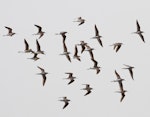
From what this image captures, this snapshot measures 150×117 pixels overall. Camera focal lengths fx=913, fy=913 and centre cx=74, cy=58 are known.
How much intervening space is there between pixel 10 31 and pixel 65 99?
10879mm

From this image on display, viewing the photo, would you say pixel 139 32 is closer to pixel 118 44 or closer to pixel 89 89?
pixel 118 44

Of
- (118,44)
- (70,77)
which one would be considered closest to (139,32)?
(118,44)

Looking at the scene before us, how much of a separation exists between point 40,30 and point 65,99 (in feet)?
30.7

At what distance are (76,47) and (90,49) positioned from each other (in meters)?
2.16

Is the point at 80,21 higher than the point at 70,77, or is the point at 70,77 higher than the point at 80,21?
the point at 80,21

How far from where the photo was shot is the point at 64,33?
109875mm

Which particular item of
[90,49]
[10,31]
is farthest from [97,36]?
[10,31]

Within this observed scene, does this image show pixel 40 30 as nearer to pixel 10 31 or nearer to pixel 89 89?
pixel 10 31

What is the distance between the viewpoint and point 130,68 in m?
111

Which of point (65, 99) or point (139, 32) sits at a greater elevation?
point (139, 32)

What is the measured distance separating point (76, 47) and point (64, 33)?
7.77 ft

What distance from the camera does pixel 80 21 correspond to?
110625 mm

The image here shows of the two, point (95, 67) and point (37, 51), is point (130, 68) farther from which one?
point (37, 51)

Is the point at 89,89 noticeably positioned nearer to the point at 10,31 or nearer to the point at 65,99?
the point at 65,99
